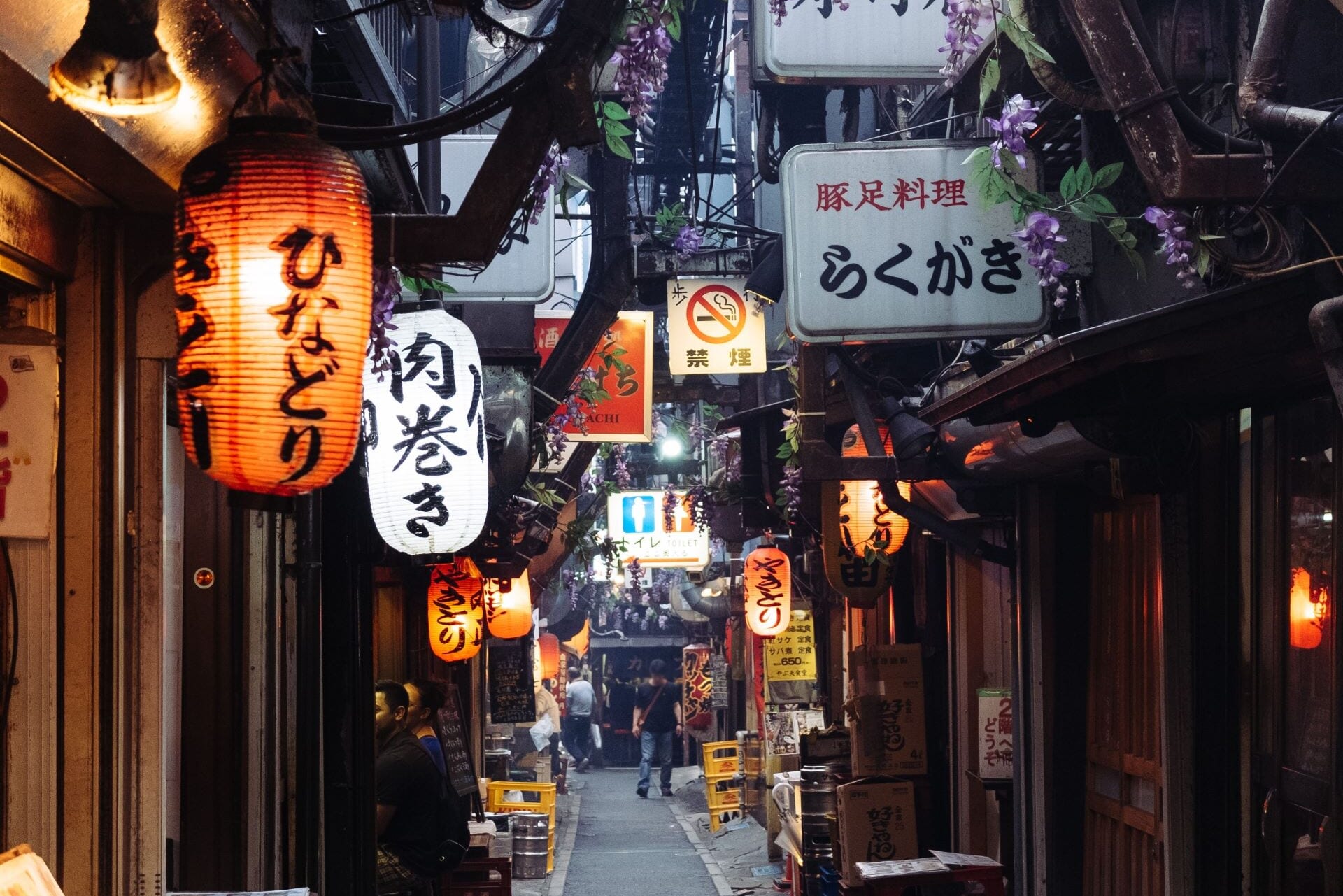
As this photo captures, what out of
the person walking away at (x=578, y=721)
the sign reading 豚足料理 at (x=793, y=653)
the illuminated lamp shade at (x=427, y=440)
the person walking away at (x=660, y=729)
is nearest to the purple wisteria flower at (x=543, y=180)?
the illuminated lamp shade at (x=427, y=440)

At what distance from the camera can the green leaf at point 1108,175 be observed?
9.18 m

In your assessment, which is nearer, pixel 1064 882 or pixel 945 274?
pixel 945 274

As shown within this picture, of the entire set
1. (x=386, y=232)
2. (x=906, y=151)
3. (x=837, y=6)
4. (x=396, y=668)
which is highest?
(x=837, y=6)

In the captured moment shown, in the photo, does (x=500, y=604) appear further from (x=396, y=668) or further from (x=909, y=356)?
(x=909, y=356)

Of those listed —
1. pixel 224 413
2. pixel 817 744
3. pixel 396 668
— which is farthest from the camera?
pixel 396 668

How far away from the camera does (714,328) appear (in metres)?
20.8

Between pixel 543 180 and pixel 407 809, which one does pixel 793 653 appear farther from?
pixel 543 180

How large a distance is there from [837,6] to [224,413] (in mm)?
8421

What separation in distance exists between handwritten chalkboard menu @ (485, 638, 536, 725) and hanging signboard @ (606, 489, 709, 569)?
5.98m

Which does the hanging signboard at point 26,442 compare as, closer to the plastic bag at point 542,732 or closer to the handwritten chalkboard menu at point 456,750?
the handwritten chalkboard menu at point 456,750

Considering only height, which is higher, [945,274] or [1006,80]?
[1006,80]

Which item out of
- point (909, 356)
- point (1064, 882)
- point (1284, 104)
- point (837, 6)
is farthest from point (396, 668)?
point (1284, 104)

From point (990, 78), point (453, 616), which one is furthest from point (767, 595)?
point (990, 78)

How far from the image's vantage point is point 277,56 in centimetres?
477
